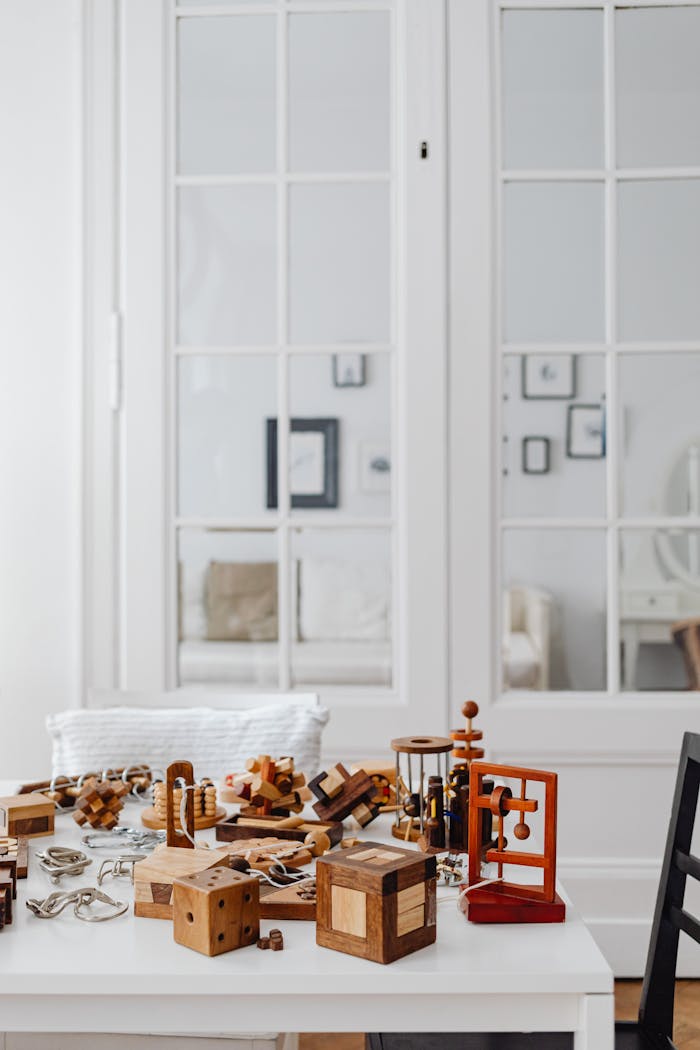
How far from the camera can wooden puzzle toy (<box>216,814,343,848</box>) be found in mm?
1446

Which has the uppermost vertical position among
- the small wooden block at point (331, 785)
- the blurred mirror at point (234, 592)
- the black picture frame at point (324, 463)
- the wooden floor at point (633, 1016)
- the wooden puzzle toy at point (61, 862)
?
the black picture frame at point (324, 463)

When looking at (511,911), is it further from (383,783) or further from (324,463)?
(324,463)

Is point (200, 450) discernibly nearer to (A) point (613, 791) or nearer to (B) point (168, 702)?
(B) point (168, 702)

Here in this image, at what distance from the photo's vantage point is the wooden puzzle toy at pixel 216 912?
108 centimetres

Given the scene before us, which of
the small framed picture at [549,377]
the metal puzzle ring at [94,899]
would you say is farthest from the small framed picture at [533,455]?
the metal puzzle ring at [94,899]

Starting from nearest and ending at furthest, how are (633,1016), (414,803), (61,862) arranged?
(61,862) < (414,803) < (633,1016)

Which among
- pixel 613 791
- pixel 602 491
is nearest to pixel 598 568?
pixel 602 491

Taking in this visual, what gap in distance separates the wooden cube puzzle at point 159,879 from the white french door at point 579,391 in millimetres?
1645

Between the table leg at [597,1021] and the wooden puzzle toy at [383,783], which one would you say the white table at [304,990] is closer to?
the table leg at [597,1021]

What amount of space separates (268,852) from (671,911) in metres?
0.65

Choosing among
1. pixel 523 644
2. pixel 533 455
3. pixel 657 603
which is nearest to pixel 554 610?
pixel 523 644

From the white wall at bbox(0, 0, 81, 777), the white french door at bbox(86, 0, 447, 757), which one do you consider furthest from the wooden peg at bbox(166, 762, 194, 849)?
the white wall at bbox(0, 0, 81, 777)

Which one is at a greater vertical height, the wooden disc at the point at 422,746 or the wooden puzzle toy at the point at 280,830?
the wooden disc at the point at 422,746

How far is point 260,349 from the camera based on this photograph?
9.37ft
